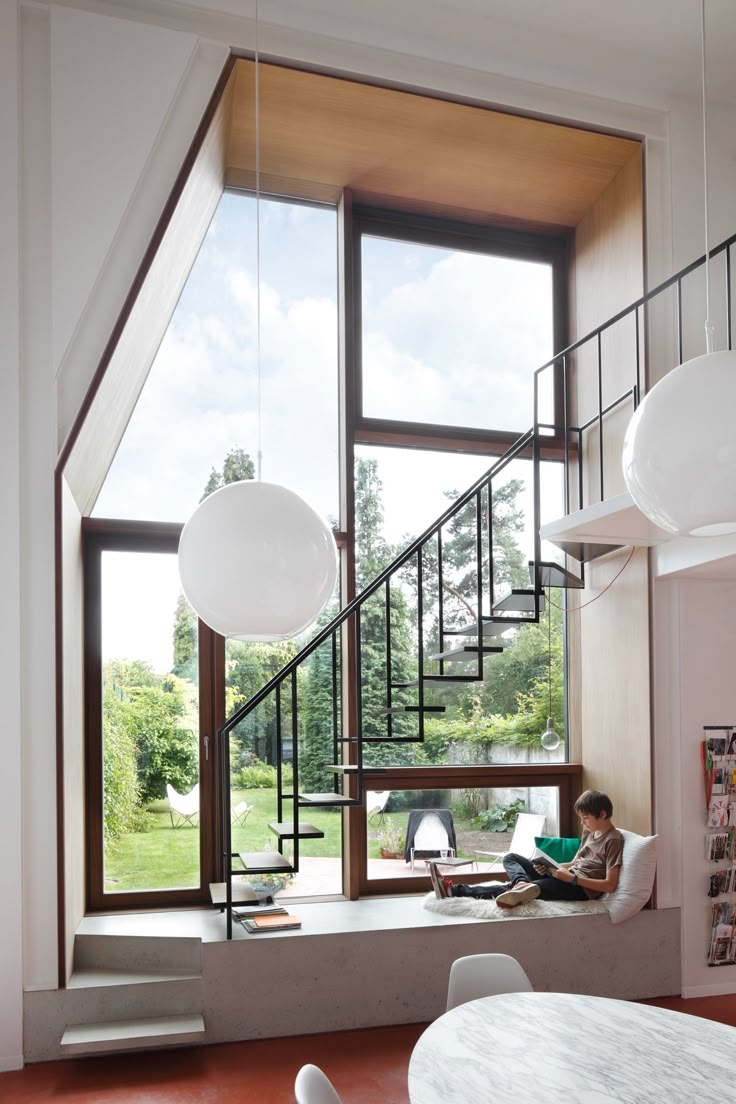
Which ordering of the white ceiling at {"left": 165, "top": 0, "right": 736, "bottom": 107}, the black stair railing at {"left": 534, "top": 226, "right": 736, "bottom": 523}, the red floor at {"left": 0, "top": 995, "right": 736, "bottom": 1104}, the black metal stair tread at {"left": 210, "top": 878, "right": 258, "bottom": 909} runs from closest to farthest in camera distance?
the red floor at {"left": 0, "top": 995, "right": 736, "bottom": 1104} < the black metal stair tread at {"left": 210, "top": 878, "right": 258, "bottom": 909} < the white ceiling at {"left": 165, "top": 0, "right": 736, "bottom": 107} < the black stair railing at {"left": 534, "top": 226, "right": 736, "bottom": 523}

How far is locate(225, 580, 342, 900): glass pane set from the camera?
517 cm

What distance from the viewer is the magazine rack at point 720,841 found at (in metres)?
5.00

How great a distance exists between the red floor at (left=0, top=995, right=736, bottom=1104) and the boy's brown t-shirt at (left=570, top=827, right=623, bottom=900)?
1.24 metres

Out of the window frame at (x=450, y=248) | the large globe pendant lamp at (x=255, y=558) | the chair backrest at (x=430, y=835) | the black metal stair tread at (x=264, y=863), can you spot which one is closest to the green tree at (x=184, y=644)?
the black metal stair tread at (x=264, y=863)

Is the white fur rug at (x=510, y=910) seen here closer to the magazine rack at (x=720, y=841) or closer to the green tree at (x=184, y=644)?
the magazine rack at (x=720, y=841)

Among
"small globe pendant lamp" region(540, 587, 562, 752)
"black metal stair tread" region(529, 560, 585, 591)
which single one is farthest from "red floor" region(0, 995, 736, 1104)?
"black metal stair tread" region(529, 560, 585, 591)

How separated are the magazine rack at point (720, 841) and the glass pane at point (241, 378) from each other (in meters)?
2.58

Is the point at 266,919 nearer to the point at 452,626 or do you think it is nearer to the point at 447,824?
the point at 447,824

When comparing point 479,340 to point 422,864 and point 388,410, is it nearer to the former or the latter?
point 388,410

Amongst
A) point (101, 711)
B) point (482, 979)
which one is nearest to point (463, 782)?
point (101, 711)

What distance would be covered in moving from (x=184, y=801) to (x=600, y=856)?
2291 millimetres

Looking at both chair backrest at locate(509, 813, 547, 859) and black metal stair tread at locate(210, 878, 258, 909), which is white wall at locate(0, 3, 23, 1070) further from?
chair backrest at locate(509, 813, 547, 859)

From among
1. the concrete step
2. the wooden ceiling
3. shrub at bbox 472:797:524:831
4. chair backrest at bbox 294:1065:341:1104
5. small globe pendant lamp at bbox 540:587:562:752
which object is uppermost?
the wooden ceiling

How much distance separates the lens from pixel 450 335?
5930 millimetres
